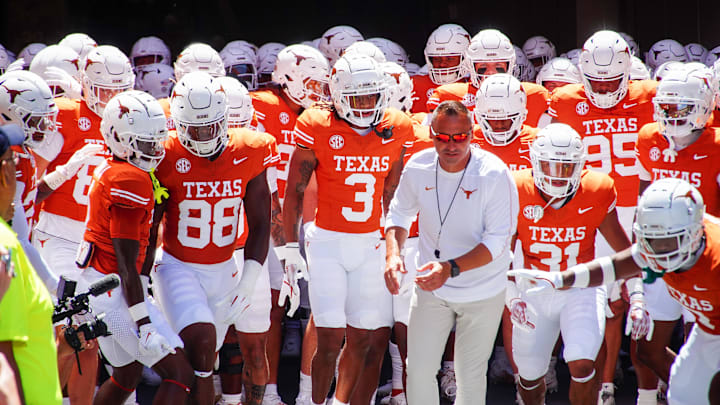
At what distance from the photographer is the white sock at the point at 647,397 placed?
5492 mm

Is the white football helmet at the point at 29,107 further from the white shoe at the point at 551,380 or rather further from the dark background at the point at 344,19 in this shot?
the dark background at the point at 344,19

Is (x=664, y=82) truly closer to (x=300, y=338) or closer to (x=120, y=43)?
(x=300, y=338)

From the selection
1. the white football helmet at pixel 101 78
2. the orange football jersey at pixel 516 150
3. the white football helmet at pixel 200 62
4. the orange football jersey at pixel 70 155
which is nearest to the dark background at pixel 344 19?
the white football helmet at pixel 200 62

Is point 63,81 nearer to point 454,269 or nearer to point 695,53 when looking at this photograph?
point 454,269

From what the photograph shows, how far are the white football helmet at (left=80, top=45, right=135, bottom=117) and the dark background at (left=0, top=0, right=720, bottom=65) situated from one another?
4399 millimetres

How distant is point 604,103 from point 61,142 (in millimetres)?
3306

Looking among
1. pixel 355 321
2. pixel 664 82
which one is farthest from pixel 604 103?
pixel 355 321

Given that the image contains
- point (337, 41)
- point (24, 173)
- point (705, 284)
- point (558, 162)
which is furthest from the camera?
point (337, 41)

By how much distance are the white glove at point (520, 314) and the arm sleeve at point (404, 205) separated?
0.81m

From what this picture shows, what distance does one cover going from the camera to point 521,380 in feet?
16.9

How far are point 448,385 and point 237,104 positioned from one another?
2147 mm

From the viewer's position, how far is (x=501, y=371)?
6.43 m

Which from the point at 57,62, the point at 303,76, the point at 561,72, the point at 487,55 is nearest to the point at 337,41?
the point at 303,76

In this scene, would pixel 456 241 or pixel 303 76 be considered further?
pixel 303 76
